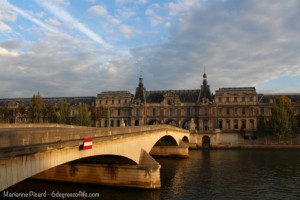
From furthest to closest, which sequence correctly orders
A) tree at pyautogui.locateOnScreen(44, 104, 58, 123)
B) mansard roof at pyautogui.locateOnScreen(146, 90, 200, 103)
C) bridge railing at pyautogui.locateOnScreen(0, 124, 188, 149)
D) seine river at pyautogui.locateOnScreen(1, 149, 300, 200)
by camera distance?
mansard roof at pyautogui.locateOnScreen(146, 90, 200, 103) < tree at pyautogui.locateOnScreen(44, 104, 58, 123) < seine river at pyautogui.locateOnScreen(1, 149, 300, 200) < bridge railing at pyautogui.locateOnScreen(0, 124, 188, 149)

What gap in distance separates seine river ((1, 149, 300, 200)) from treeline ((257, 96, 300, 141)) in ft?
127

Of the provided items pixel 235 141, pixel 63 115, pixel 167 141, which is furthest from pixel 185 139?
pixel 63 115

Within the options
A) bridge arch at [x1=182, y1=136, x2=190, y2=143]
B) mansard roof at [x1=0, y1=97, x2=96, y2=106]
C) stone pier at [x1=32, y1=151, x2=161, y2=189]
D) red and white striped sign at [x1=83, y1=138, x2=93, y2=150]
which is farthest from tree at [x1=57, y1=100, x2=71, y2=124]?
red and white striped sign at [x1=83, y1=138, x2=93, y2=150]

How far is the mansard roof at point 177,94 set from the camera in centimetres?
13524

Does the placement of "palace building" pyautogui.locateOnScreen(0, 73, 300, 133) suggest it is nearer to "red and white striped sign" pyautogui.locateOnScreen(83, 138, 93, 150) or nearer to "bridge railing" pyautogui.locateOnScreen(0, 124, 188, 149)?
"bridge railing" pyautogui.locateOnScreen(0, 124, 188, 149)

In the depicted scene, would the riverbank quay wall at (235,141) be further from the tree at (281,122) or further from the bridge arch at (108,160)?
the bridge arch at (108,160)

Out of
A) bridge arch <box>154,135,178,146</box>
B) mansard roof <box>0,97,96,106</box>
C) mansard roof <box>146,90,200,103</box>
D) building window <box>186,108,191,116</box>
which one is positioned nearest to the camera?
bridge arch <box>154,135,178,146</box>

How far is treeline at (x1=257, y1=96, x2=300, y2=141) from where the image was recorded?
102375 mm

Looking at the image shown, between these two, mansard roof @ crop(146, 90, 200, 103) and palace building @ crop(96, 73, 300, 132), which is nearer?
palace building @ crop(96, 73, 300, 132)

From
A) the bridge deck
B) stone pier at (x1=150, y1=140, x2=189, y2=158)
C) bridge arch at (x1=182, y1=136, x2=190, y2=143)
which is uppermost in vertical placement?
the bridge deck

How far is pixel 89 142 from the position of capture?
27016 millimetres

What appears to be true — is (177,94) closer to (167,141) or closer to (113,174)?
(167,141)

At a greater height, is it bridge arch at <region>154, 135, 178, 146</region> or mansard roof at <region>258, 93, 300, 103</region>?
mansard roof at <region>258, 93, 300, 103</region>

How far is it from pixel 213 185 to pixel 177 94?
9246cm
